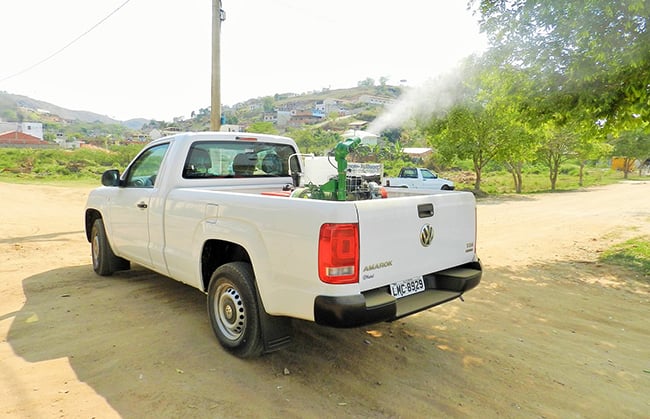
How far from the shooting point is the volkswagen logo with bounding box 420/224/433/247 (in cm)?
326

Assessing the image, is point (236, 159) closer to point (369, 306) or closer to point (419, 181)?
point (369, 306)

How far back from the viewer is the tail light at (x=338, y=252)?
8.92 feet

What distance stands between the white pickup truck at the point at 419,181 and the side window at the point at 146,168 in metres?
15.2

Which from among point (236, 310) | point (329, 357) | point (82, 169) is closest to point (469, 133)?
point (329, 357)

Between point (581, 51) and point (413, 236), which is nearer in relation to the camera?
point (413, 236)

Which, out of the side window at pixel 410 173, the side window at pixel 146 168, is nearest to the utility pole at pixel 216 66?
the side window at pixel 146 168

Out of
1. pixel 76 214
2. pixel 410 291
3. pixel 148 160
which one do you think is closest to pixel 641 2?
pixel 410 291

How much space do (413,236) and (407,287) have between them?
1.28 feet

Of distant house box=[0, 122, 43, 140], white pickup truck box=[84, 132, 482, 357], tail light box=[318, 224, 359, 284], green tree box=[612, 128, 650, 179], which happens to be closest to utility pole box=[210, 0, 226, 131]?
white pickup truck box=[84, 132, 482, 357]

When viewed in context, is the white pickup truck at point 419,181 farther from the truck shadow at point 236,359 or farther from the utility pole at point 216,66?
the truck shadow at point 236,359

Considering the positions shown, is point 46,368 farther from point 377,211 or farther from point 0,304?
point 377,211

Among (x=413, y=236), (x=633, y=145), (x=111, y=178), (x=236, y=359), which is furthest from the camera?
(x=633, y=145)

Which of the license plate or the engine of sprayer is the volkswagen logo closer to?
the license plate

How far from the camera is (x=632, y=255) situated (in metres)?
7.55
